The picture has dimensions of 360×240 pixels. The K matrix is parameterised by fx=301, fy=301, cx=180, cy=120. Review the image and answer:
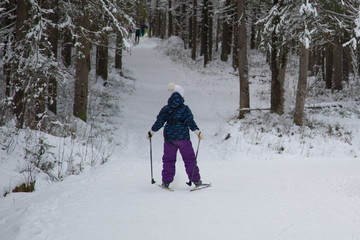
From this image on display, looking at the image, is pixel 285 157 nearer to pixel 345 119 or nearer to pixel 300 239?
pixel 300 239

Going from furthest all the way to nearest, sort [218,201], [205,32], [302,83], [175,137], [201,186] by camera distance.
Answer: [205,32], [302,83], [201,186], [175,137], [218,201]

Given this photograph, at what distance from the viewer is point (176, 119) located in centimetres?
505

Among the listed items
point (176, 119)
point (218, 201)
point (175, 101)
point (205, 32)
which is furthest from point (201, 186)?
point (205, 32)

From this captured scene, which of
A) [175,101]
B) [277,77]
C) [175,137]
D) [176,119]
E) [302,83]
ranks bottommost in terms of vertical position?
[175,137]

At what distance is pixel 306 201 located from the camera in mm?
4242

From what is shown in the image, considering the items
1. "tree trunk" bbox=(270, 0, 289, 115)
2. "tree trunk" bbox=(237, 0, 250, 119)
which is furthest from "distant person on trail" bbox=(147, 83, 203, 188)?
"tree trunk" bbox=(270, 0, 289, 115)

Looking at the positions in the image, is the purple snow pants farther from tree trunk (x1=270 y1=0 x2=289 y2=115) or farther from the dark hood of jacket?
tree trunk (x1=270 y1=0 x2=289 y2=115)

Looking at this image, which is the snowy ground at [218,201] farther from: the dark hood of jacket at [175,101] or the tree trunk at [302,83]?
the tree trunk at [302,83]

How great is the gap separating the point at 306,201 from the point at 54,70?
7.52m

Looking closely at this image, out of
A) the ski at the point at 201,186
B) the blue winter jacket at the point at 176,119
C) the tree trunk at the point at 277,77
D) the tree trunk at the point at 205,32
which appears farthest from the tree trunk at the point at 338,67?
the ski at the point at 201,186

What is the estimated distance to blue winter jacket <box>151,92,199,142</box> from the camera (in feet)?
16.5

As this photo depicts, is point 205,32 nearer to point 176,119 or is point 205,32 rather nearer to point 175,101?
point 175,101

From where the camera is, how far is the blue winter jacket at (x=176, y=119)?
5023 millimetres

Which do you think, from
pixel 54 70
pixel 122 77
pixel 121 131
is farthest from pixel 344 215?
pixel 122 77
